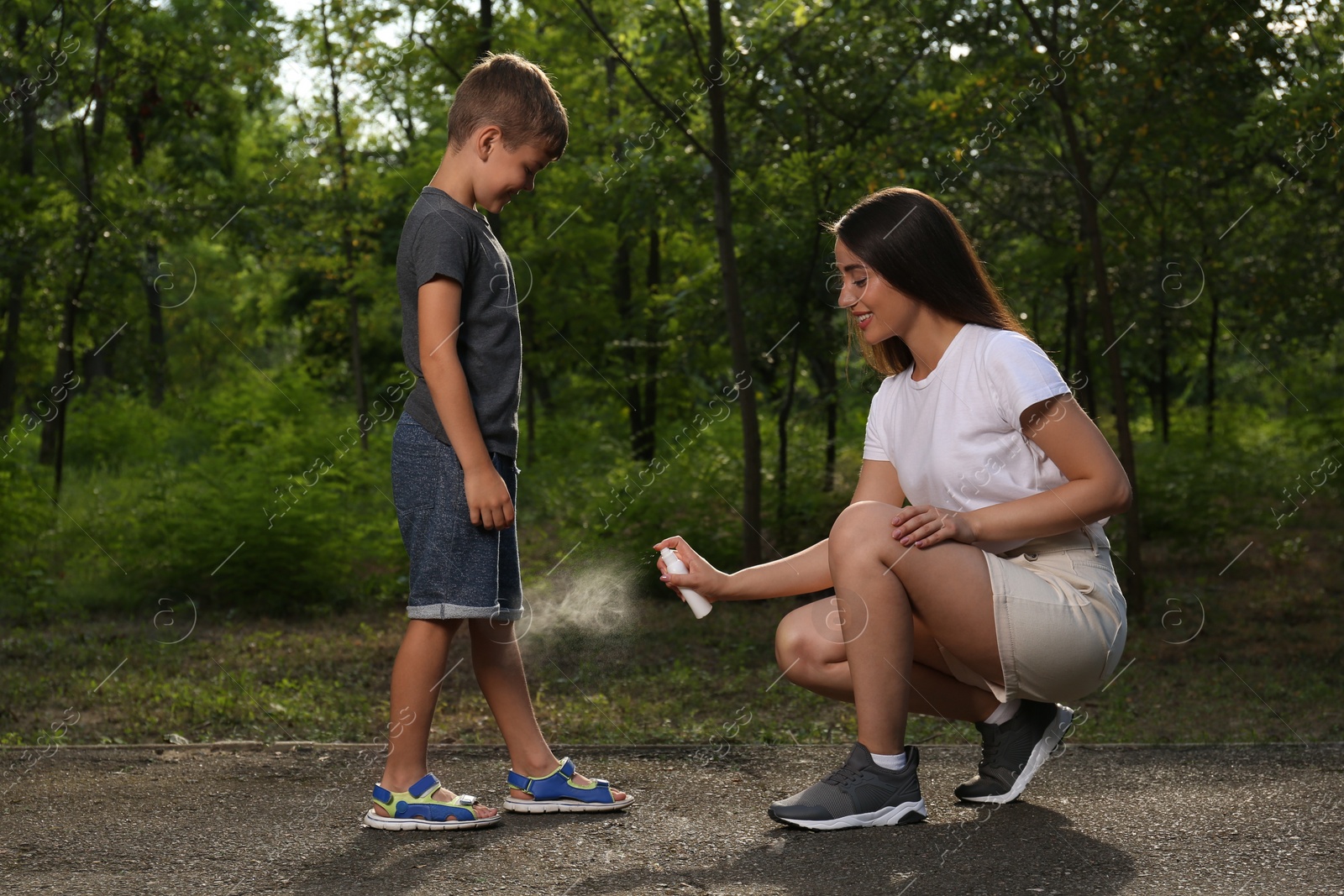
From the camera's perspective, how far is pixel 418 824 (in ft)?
10.2

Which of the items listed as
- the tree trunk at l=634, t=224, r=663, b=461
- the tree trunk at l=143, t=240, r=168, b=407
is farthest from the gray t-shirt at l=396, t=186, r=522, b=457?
the tree trunk at l=143, t=240, r=168, b=407

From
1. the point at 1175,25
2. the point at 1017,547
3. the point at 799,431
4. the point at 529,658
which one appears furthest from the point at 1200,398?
the point at 1017,547

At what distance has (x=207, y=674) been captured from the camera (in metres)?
5.99

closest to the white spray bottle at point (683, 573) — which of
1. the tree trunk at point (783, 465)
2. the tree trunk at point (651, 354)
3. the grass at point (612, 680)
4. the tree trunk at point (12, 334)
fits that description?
the grass at point (612, 680)

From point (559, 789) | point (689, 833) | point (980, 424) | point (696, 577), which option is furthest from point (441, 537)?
point (980, 424)

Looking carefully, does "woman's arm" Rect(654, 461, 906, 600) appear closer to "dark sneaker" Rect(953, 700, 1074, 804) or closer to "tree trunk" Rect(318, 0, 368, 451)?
"dark sneaker" Rect(953, 700, 1074, 804)

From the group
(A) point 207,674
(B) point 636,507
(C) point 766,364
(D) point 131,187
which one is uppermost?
(D) point 131,187

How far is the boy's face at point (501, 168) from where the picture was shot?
3.29 meters

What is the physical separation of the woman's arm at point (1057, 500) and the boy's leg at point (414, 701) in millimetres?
1206

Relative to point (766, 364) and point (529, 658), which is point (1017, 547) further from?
point (766, 364)

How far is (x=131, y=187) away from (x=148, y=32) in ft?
5.98

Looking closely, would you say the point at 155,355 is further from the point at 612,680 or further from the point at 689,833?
the point at 689,833

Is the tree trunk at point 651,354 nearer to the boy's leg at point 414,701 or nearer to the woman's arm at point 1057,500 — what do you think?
the boy's leg at point 414,701

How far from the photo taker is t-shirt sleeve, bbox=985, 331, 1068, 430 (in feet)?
9.53
